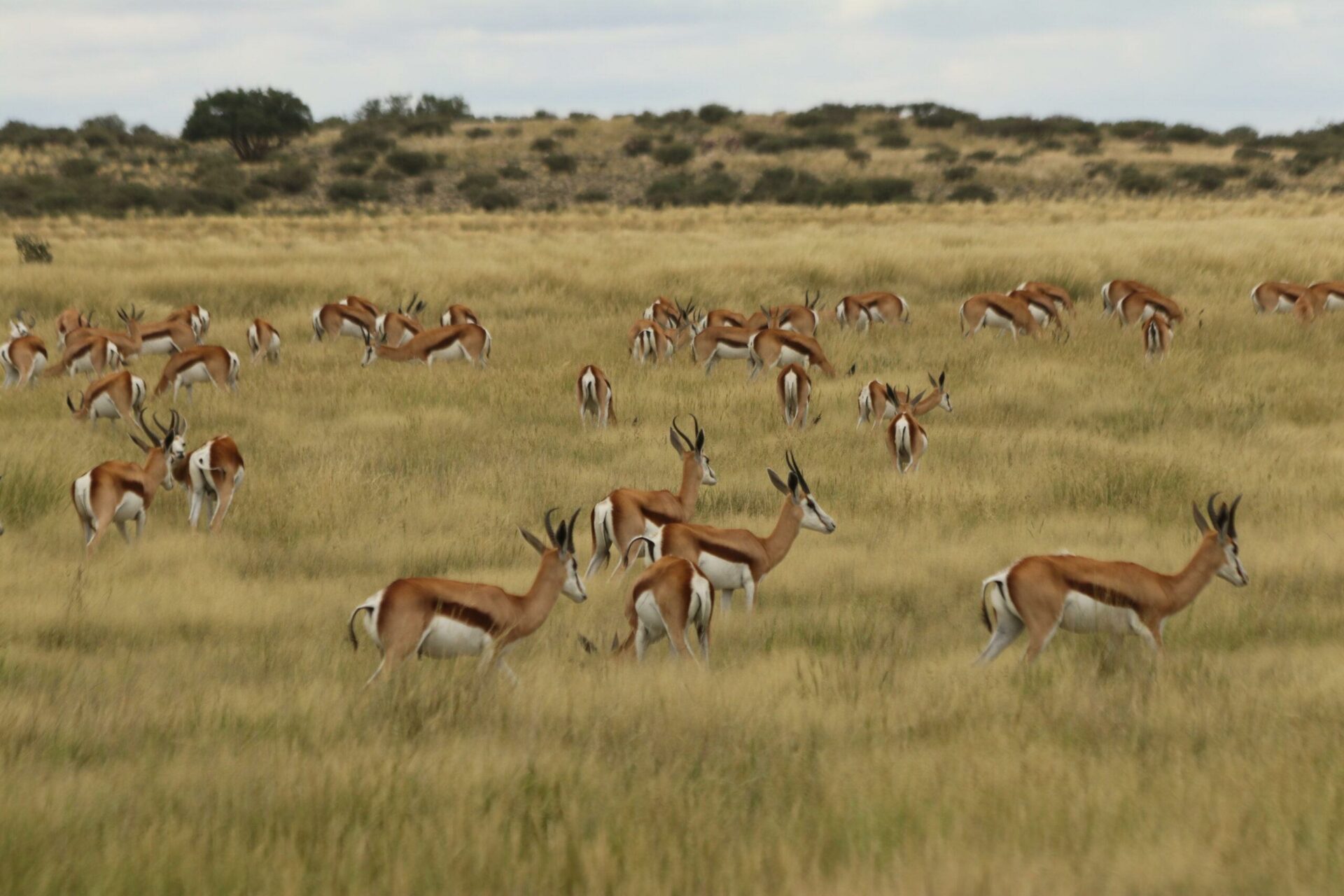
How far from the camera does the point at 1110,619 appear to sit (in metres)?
7.42

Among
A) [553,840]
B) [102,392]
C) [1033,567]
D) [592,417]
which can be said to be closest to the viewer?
[553,840]

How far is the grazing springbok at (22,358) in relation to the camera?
18078mm

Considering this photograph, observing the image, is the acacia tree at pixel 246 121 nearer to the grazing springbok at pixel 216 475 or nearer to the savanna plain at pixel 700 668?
the savanna plain at pixel 700 668

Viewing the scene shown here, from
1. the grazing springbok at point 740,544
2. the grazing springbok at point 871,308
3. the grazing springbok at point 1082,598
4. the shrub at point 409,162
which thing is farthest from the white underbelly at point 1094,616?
the shrub at point 409,162

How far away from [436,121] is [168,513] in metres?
73.0

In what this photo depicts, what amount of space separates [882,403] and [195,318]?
1272 centimetres

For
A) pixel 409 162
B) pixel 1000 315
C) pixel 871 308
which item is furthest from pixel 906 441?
pixel 409 162

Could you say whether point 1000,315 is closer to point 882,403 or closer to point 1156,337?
point 1156,337

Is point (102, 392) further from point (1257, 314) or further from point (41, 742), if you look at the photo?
point (1257, 314)

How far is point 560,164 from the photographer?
68188 millimetres

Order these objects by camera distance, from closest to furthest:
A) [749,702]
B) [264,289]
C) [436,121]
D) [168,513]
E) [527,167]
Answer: [749,702], [168,513], [264,289], [527,167], [436,121]

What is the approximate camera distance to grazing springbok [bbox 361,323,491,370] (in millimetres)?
20484

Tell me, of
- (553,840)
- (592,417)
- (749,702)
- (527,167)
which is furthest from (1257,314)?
(527,167)

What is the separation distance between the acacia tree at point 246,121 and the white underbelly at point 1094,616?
71.6m
